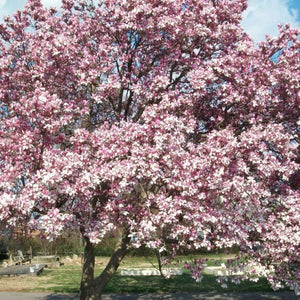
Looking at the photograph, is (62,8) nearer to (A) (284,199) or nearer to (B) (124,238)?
(B) (124,238)

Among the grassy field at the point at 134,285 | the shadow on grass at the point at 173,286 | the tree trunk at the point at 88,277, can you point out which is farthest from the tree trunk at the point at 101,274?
the shadow on grass at the point at 173,286

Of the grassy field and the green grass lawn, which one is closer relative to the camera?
the green grass lawn

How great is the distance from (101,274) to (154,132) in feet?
17.9

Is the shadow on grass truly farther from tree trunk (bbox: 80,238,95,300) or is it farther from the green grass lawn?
tree trunk (bbox: 80,238,95,300)

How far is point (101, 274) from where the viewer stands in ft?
41.0

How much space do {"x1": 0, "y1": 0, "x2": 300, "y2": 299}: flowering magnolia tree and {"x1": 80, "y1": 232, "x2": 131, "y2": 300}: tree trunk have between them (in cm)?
4

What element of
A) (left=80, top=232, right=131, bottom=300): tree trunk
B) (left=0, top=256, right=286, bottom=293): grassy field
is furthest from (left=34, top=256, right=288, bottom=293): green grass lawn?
(left=80, top=232, right=131, bottom=300): tree trunk

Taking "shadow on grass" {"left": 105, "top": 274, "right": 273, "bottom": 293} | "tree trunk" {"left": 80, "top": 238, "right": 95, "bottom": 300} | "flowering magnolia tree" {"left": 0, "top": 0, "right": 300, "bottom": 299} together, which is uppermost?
"flowering magnolia tree" {"left": 0, "top": 0, "right": 300, "bottom": 299}

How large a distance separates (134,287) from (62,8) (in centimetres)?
1421

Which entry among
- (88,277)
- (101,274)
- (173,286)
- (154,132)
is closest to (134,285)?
(173,286)

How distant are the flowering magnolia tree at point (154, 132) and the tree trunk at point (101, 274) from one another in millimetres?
37

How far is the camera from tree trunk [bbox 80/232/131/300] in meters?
12.1

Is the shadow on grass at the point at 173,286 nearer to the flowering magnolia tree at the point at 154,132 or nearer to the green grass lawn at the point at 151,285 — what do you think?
the green grass lawn at the point at 151,285

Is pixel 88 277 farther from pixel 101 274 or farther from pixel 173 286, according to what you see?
pixel 173 286
